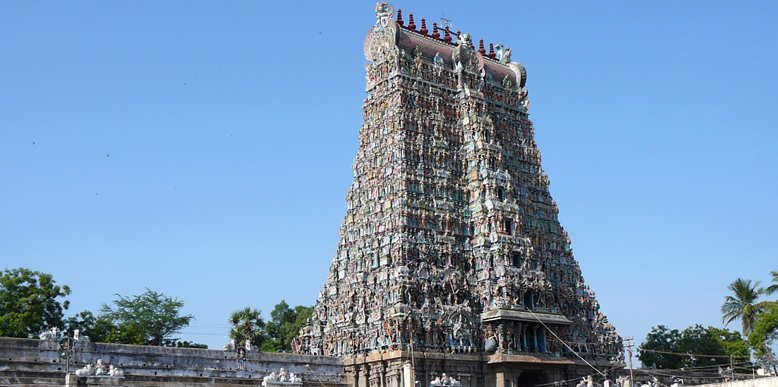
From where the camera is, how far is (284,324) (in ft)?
297

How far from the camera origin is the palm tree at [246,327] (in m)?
69.4

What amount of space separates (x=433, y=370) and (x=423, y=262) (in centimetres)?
723

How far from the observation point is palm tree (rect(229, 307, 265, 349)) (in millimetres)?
69438

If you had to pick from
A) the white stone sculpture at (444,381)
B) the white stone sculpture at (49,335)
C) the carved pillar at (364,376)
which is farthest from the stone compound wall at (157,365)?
the white stone sculpture at (444,381)

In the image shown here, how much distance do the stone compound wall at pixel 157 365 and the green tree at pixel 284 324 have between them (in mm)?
29160

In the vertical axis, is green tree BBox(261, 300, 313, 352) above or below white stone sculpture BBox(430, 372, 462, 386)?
above

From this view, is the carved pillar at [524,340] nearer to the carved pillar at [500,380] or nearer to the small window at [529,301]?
the small window at [529,301]

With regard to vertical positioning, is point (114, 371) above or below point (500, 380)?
above

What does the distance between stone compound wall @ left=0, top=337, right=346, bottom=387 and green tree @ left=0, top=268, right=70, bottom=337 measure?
Answer: 15.3 metres

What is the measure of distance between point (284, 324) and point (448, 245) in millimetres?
36855

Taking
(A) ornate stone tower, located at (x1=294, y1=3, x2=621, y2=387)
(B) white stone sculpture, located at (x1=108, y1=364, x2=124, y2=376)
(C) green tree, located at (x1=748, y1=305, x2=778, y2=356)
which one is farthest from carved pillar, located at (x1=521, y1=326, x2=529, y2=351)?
(B) white stone sculpture, located at (x1=108, y1=364, x2=124, y2=376)

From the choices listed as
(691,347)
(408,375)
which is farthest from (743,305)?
(408,375)

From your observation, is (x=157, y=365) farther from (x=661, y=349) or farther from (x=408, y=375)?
(x=661, y=349)

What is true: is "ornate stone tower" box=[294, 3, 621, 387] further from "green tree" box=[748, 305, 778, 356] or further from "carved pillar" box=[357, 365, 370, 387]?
"green tree" box=[748, 305, 778, 356]
